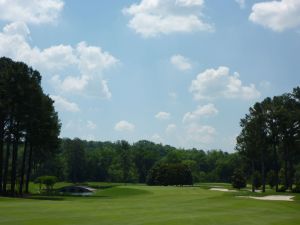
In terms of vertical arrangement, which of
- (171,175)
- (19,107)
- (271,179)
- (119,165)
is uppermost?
(19,107)

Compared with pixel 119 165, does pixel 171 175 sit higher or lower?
lower

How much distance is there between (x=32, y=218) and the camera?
25.0 metres

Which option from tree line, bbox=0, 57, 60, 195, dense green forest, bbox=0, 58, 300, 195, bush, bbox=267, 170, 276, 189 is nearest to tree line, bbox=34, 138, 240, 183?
dense green forest, bbox=0, 58, 300, 195

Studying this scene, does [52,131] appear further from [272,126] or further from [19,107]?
[272,126]

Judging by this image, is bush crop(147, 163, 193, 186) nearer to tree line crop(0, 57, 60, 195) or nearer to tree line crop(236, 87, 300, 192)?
tree line crop(236, 87, 300, 192)

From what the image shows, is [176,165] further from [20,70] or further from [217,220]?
[217,220]

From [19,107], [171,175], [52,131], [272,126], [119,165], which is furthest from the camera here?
[119,165]

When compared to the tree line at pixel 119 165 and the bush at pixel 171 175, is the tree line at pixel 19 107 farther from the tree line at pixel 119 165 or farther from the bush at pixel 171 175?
the tree line at pixel 119 165

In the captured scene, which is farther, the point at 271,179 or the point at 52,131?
the point at 271,179

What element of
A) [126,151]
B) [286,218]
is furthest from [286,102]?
[126,151]

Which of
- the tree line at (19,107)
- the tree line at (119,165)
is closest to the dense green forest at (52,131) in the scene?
the tree line at (19,107)

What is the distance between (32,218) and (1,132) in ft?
131

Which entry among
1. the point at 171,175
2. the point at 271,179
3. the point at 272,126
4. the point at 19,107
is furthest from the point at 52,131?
the point at 171,175

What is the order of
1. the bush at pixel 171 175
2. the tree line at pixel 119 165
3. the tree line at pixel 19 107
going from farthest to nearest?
1. the tree line at pixel 119 165
2. the bush at pixel 171 175
3. the tree line at pixel 19 107
